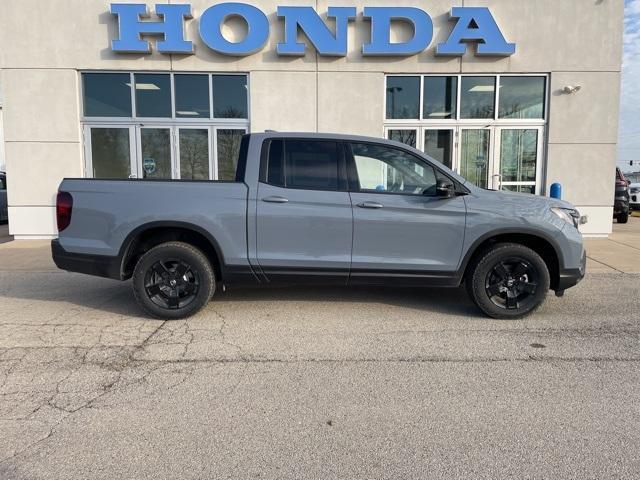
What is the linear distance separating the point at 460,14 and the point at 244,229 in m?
8.68

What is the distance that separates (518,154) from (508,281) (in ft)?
24.9

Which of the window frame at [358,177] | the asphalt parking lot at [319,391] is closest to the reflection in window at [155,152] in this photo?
the asphalt parking lot at [319,391]

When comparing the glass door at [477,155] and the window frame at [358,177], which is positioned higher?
the glass door at [477,155]

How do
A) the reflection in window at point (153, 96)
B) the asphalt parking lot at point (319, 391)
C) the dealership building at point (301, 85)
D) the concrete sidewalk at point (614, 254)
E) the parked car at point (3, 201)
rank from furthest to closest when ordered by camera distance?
the parked car at point (3, 201)
the reflection in window at point (153, 96)
the dealership building at point (301, 85)
the concrete sidewalk at point (614, 254)
the asphalt parking lot at point (319, 391)

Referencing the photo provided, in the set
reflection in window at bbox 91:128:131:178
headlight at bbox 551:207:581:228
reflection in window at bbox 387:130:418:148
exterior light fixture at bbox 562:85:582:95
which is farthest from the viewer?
reflection in window at bbox 387:130:418:148

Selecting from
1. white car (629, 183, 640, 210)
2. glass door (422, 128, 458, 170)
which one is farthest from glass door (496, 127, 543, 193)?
white car (629, 183, 640, 210)

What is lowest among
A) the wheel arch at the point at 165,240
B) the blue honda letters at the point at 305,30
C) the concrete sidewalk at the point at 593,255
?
the concrete sidewalk at the point at 593,255

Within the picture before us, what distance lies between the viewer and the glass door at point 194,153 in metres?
11.3

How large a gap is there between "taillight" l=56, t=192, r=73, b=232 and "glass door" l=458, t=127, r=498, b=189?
29.9 feet

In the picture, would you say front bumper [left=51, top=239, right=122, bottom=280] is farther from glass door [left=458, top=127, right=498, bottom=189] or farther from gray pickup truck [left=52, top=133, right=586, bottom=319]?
glass door [left=458, top=127, right=498, bottom=189]

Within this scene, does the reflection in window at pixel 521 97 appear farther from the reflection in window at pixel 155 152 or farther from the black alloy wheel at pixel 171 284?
the black alloy wheel at pixel 171 284

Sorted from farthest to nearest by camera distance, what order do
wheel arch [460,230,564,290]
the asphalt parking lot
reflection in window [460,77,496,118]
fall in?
1. reflection in window [460,77,496,118]
2. wheel arch [460,230,564,290]
3. the asphalt parking lot

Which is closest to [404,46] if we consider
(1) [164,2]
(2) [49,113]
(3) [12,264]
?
(1) [164,2]

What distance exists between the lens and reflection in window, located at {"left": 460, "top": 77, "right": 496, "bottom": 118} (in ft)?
37.3
